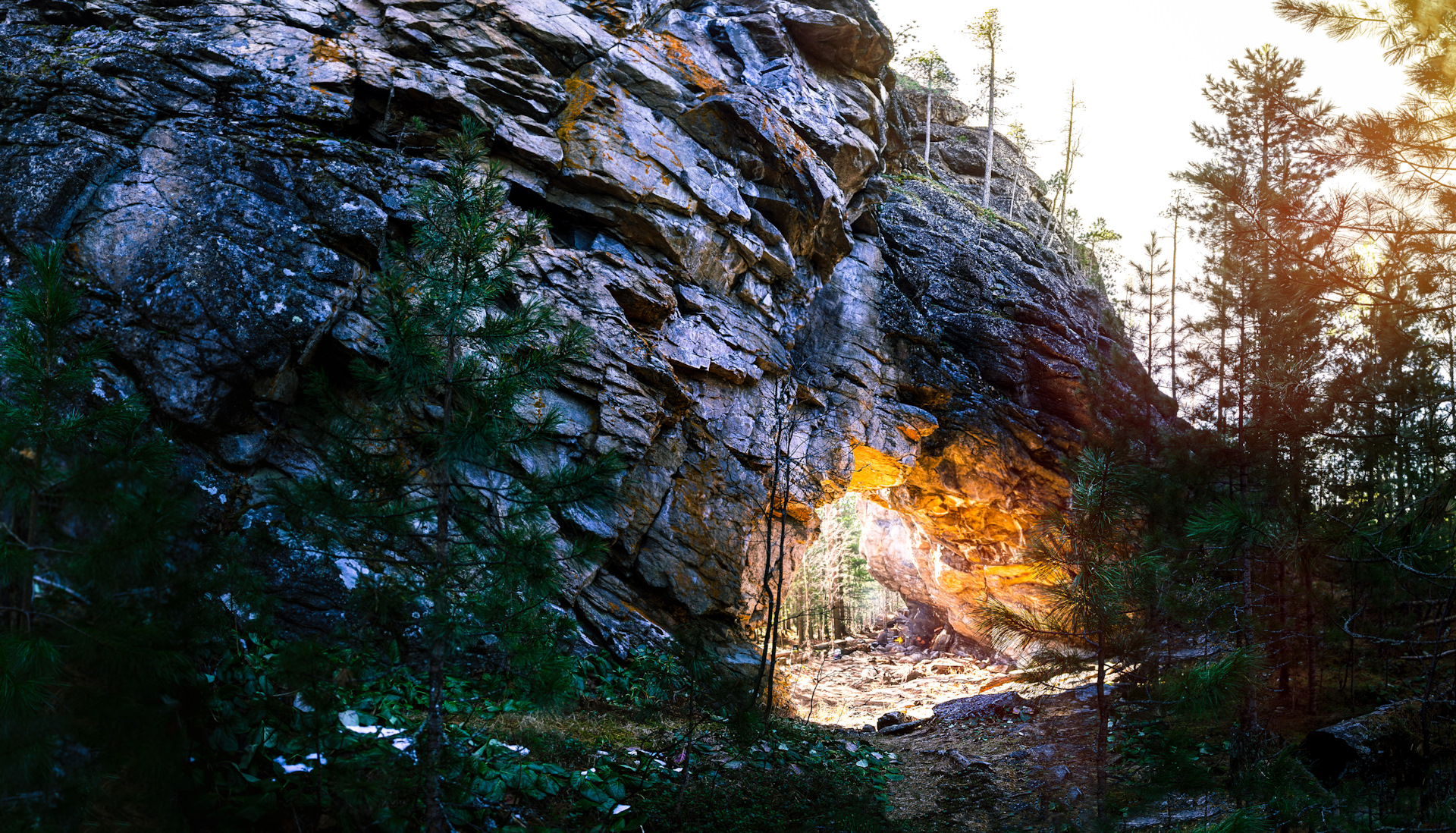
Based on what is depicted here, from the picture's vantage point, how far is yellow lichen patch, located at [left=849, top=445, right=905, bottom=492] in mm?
17484

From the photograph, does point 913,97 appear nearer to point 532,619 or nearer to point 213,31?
point 213,31

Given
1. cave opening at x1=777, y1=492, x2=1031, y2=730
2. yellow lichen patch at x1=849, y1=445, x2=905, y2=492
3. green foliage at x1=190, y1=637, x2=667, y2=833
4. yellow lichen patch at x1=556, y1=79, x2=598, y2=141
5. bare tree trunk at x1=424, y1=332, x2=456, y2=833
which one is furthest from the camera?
cave opening at x1=777, y1=492, x2=1031, y2=730

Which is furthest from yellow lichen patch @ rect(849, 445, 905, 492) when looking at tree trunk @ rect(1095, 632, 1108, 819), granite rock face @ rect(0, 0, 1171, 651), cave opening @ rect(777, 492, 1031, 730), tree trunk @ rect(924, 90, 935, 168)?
tree trunk @ rect(924, 90, 935, 168)

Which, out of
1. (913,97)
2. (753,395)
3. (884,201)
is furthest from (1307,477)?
(913,97)

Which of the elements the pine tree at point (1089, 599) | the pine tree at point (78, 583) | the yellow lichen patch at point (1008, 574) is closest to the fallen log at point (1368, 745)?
the pine tree at point (1089, 599)

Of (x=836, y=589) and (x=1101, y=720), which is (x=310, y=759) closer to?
(x=1101, y=720)

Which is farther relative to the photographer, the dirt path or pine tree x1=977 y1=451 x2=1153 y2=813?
the dirt path

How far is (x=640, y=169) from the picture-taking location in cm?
1291

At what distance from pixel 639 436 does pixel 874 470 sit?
8723mm

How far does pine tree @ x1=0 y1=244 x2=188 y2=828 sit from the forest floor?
6.27 meters

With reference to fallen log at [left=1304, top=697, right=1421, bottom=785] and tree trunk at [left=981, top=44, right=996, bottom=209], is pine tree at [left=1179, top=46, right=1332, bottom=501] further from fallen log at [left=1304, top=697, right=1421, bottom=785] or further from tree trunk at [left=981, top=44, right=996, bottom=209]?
tree trunk at [left=981, top=44, right=996, bottom=209]

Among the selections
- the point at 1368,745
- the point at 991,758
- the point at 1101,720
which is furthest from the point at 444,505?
the point at 991,758

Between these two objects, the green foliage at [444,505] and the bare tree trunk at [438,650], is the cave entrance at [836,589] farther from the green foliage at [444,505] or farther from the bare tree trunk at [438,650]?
the bare tree trunk at [438,650]

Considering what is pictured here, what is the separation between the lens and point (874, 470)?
18.5 metres
